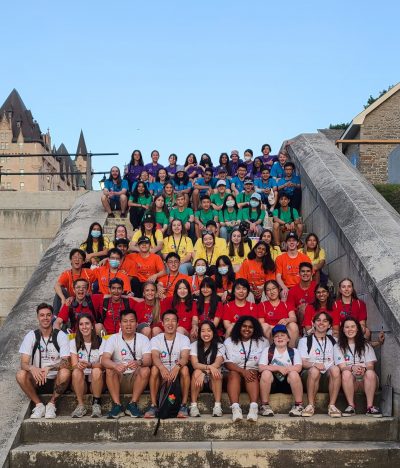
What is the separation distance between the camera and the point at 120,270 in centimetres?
824

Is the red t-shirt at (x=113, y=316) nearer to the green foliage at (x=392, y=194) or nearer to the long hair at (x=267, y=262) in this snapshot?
the long hair at (x=267, y=262)

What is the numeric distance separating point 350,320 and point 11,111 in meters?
121

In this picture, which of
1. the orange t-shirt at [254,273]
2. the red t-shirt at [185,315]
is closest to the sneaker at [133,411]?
the red t-shirt at [185,315]

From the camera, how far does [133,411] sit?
6125 millimetres

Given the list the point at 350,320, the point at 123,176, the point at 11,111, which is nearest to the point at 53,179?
the point at 11,111

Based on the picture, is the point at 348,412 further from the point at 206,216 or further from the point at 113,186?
the point at 113,186

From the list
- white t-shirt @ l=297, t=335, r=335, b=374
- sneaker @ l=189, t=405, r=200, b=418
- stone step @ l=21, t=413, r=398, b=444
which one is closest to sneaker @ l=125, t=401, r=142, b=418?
stone step @ l=21, t=413, r=398, b=444

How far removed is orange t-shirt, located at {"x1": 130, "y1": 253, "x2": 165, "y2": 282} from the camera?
8609 millimetres

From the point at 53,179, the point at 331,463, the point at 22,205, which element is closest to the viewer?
the point at 331,463

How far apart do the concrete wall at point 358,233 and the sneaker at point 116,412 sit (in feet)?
8.02

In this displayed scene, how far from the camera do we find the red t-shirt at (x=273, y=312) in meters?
7.12

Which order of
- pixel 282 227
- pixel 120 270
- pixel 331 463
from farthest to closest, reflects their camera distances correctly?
pixel 282 227
pixel 120 270
pixel 331 463

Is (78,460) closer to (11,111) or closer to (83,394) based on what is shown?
(83,394)

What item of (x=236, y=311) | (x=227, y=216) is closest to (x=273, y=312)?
(x=236, y=311)
